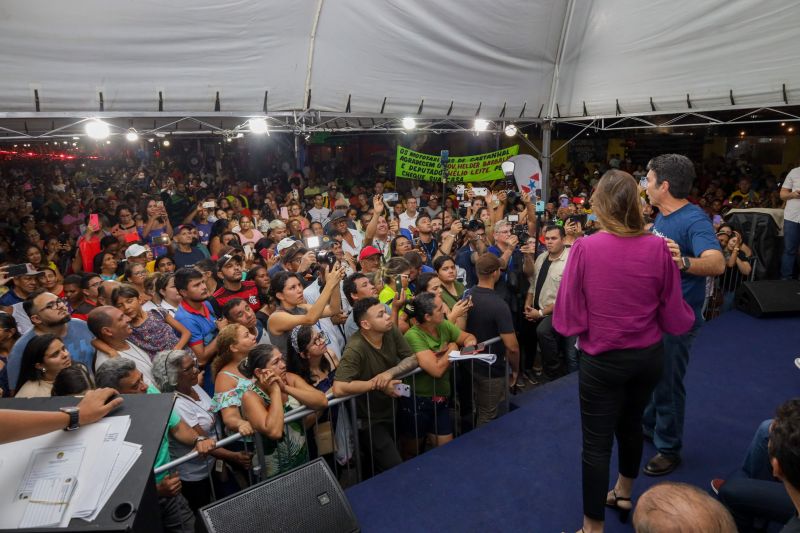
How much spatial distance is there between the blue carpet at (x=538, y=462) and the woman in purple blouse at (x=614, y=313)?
1.90 feet

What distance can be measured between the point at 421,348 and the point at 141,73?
4.39 meters

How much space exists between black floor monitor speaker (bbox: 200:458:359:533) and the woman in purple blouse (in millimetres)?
1209

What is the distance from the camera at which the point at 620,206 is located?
2.01m

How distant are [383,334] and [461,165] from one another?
18.2 feet

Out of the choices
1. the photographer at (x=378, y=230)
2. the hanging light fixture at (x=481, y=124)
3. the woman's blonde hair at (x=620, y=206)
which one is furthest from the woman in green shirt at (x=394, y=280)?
the hanging light fixture at (x=481, y=124)

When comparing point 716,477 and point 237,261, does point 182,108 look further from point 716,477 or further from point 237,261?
point 716,477

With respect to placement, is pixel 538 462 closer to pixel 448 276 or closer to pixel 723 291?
pixel 448 276

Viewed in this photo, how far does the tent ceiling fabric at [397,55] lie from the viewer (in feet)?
16.4

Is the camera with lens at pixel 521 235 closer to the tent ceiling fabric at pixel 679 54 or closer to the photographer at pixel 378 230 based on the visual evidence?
the photographer at pixel 378 230

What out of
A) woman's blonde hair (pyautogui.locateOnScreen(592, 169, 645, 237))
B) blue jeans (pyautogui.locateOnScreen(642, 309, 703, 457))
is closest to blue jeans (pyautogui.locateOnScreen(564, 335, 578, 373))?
blue jeans (pyautogui.locateOnScreen(642, 309, 703, 457))

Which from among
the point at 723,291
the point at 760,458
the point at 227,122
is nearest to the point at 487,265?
the point at 760,458

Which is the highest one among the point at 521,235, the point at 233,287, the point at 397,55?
the point at 397,55

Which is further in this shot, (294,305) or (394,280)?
(394,280)

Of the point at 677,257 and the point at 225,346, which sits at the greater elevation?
the point at 677,257
